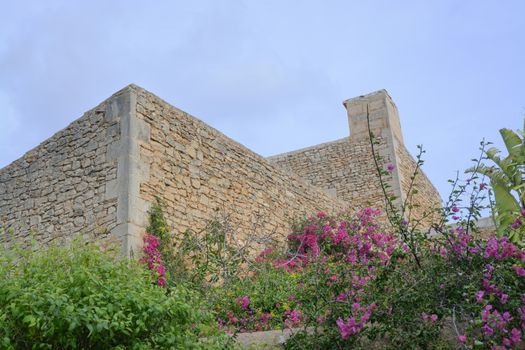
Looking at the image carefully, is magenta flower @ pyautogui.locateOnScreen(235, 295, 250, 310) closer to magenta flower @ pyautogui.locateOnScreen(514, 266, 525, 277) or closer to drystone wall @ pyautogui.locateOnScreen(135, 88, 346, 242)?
drystone wall @ pyautogui.locateOnScreen(135, 88, 346, 242)

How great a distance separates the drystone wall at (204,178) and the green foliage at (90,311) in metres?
3.91

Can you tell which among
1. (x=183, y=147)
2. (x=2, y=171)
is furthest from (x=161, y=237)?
(x=2, y=171)

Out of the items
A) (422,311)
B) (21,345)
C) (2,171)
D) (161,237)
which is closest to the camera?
(21,345)

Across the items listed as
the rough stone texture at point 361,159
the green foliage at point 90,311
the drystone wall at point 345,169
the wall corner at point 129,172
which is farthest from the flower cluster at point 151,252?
the rough stone texture at point 361,159

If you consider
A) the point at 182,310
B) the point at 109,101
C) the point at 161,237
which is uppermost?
the point at 109,101

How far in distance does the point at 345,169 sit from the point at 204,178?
6.94m

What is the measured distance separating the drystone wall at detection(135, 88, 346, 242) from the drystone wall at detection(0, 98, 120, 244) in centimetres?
60

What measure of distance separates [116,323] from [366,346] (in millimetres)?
2068

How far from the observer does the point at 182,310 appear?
4.81 meters

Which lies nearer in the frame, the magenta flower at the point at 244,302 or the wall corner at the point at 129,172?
the magenta flower at the point at 244,302

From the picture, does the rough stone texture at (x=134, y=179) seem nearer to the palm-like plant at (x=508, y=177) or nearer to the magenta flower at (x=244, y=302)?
the magenta flower at (x=244, y=302)

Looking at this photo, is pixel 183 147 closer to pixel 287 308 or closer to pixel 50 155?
pixel 50 155

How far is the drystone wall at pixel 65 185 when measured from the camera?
29.6 feet

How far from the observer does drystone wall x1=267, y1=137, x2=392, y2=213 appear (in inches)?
630
